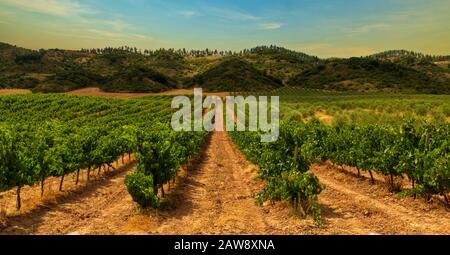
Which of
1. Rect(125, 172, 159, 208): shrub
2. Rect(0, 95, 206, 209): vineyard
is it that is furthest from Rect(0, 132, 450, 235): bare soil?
Rect(0, 95, 206, 209): vineyard

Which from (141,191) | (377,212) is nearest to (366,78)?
(377,212)

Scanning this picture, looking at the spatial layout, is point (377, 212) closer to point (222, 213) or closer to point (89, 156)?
point (222, 213)

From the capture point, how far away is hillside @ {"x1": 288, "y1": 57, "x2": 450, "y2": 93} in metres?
142

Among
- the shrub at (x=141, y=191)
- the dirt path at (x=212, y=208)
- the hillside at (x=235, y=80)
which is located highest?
the hillside at (x=235, y=80)

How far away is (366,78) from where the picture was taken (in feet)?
506

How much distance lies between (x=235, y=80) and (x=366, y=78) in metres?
51.5

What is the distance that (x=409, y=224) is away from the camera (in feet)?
47.2

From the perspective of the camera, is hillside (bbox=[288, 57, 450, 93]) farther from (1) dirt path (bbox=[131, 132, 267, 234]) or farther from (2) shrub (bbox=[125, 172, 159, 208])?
(2) shrub (bbox=[125, 172, 159, 208])

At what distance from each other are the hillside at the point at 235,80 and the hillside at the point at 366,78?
12.9 metres

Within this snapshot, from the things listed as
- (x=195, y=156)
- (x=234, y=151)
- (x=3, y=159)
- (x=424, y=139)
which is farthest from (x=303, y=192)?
(x=234, y=151)

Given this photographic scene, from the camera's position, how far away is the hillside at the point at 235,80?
163500 millimetres

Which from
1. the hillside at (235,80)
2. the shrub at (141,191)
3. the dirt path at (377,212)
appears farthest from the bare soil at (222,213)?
the hillside at (235,80)

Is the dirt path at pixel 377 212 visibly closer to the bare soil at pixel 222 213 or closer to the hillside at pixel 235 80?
the bare soil at pixel 222 213

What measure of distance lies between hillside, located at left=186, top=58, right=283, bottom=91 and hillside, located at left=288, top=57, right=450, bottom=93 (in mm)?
12924
